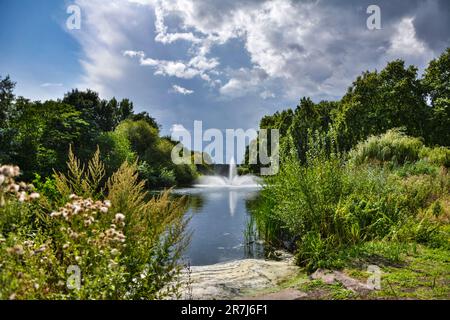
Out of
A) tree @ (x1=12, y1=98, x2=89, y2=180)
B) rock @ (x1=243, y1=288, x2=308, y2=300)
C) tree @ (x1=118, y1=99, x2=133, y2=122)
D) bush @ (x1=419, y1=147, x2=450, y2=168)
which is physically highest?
tree @ (x1=118, y1=99, x2=133, y2=122)

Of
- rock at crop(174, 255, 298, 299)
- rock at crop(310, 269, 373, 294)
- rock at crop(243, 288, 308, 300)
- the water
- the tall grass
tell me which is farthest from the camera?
the water

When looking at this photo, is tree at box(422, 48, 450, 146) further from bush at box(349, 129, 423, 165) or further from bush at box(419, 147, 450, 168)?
bush at box(419, 147, 450, 168)

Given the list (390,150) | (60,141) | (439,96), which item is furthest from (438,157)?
(60,141)

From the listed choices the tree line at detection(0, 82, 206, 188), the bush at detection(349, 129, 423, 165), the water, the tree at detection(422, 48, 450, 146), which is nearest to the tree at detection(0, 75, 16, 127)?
the tree line at detection(0, 82, 206, 188)

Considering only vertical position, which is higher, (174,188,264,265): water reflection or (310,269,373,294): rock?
(310,269,373,294): rock

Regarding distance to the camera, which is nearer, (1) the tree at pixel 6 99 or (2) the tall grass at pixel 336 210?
(2) the tall grass at pixel 336 210

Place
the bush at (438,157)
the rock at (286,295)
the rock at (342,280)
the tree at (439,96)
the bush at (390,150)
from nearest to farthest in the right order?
the rock at (286,295) → the rock at (342,280) → the bush at (438,157) → the bush at (390,150) → the tree at (439,96)

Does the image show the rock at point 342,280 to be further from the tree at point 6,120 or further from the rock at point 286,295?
the tree at point 6,120

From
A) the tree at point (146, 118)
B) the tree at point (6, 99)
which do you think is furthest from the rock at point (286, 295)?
the tree at point (146, 118)

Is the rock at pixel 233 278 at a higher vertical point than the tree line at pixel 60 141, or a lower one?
lower

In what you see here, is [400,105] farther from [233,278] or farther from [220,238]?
[233,278]

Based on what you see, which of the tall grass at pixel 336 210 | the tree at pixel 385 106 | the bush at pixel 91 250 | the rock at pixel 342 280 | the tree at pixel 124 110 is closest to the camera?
the bush at pixel 91 250
